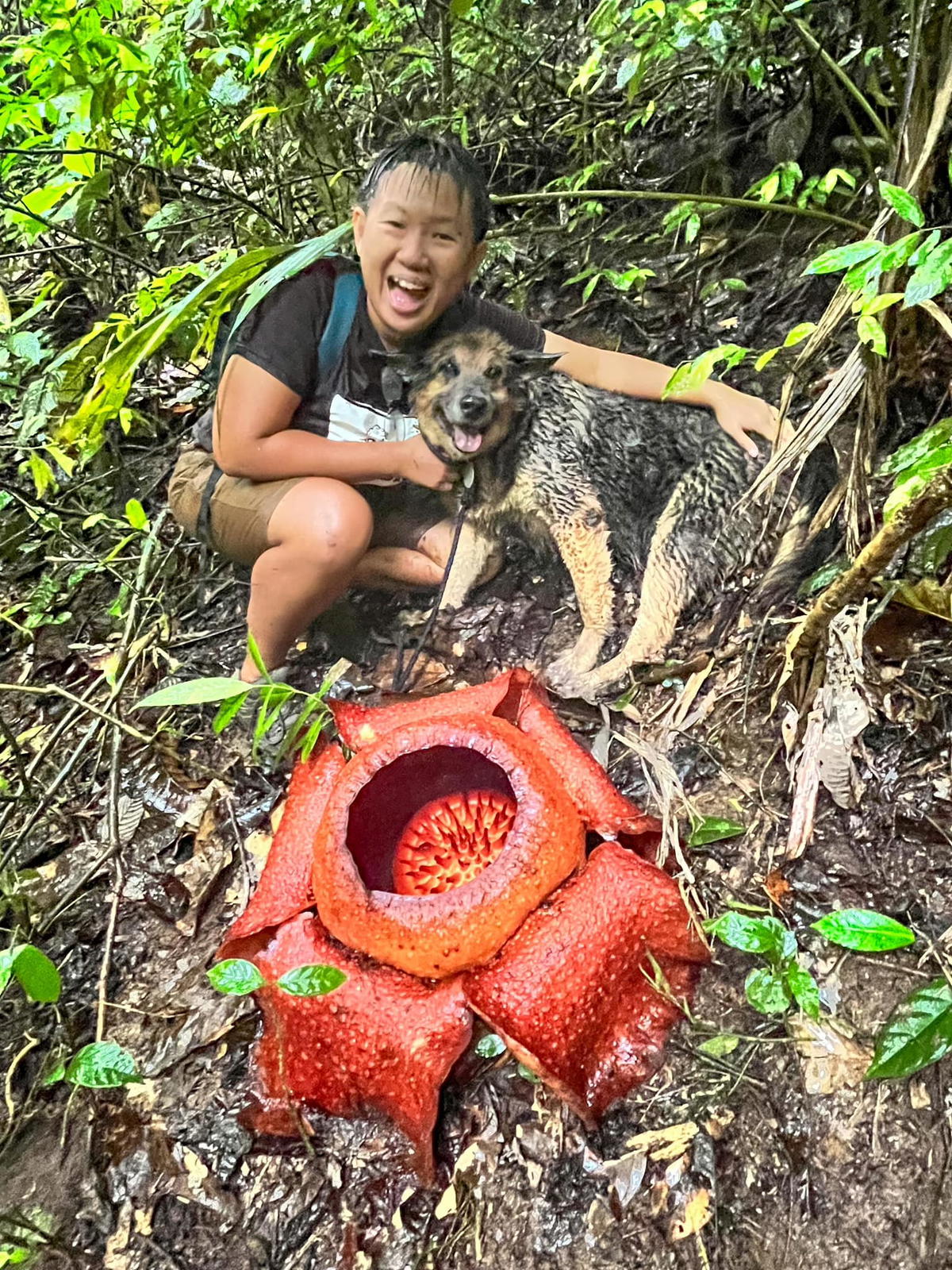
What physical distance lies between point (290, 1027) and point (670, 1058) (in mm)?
631

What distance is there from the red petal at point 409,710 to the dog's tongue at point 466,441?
0.46m

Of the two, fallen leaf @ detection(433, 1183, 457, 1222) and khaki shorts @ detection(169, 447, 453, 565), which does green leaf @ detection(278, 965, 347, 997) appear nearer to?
fallen leaf @ detection(433, 1183, 457, 1222)

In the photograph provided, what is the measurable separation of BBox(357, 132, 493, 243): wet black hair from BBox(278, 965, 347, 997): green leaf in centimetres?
140

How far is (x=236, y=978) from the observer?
4.79ft

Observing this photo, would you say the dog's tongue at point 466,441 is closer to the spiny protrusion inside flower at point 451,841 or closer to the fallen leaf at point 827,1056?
the spiny protrusion inside flower at point 451,841

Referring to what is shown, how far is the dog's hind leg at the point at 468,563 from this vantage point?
5.98 ft

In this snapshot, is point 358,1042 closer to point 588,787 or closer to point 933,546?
point 588,787

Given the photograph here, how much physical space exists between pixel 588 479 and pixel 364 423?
47cm

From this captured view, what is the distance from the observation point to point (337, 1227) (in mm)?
1413

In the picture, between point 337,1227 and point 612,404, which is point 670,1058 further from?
point 612,404

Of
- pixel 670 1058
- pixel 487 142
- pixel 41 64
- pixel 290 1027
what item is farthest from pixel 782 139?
pixel 290 1027

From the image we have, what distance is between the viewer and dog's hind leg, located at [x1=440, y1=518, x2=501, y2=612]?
182 cm

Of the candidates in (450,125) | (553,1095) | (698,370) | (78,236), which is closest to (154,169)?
(78,236)

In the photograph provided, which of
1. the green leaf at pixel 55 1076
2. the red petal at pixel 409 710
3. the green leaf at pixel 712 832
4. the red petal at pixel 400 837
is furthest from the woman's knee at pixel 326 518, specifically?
the green leaf at pixel 55 1076
